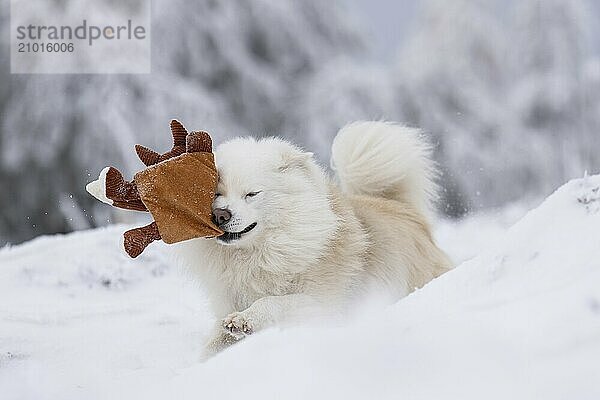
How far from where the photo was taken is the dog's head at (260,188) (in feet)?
6.69

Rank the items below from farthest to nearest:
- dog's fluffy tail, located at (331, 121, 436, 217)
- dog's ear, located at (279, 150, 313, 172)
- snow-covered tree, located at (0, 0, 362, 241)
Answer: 1. snow-covered tree, located at (0, 0, 362, 241)
2. dog's fluffy tail, located at (331, 121, 436, 217)
3. dog's ear, located at (279, 150, 313, 172)

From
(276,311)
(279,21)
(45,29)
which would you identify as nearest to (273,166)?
(276,311)

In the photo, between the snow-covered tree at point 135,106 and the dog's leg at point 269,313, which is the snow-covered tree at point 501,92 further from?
the dog's leg at point 269,313

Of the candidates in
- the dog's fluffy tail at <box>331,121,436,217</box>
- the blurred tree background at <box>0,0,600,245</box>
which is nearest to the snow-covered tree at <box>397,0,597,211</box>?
the blurred tree background at <box>0,0,600,245</box>

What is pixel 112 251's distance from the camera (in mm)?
3357

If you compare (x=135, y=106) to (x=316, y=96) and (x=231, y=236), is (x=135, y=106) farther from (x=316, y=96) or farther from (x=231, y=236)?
(x=231, y=236)

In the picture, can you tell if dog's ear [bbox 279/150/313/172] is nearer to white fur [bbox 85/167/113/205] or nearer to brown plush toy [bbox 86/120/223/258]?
brown plush toy [bbox 86/120/223/258]

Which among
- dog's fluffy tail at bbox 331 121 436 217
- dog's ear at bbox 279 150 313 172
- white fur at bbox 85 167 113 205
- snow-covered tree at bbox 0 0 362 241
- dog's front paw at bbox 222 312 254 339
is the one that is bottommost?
snow-covered tree at bbox 0 0 362 241

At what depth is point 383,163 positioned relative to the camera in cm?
282

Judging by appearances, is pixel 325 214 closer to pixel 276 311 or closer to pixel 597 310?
pixel 276 311

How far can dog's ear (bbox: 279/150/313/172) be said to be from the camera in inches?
87.6

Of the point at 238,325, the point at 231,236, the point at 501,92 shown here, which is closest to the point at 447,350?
the point at 238,325

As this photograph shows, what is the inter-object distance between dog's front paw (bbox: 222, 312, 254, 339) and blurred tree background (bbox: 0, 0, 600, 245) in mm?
4708

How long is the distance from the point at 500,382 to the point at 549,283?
10.1 inches
